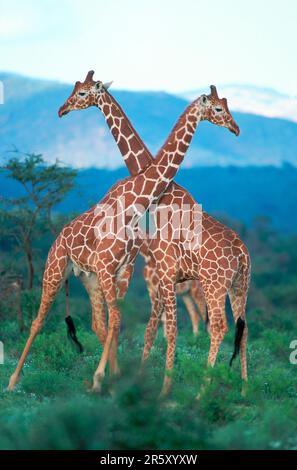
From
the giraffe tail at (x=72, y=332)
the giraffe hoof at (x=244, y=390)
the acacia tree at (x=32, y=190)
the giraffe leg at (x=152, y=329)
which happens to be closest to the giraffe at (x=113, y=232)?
the giraffe tail at (x=72, y=332)

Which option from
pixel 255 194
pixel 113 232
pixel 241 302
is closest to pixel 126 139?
pixel 113 232

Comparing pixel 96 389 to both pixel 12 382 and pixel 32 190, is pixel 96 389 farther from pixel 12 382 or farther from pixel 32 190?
pixel 32 190

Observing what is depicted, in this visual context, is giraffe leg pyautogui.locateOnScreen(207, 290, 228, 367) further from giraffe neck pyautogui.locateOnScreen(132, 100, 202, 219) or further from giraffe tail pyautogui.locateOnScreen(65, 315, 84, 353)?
giraffe tail pyautogui.locateOnScreen(65, 315, 84, 353)

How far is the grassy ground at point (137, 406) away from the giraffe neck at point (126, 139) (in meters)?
2.11

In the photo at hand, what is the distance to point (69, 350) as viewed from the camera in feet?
37.7

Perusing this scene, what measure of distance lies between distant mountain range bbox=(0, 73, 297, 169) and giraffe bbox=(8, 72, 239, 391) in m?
22.2

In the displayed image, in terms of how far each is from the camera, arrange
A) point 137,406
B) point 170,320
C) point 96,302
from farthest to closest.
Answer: point 96,302 < point 170,320 < point 137,406

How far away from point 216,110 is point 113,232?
1.67m

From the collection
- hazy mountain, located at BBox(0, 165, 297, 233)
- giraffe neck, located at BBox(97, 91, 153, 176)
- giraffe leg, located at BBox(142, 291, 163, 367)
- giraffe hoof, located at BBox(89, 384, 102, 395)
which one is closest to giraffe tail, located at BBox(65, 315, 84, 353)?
giraffe leg, located at BBox(142, 291, 163, 367)

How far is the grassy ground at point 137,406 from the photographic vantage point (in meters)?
6.82

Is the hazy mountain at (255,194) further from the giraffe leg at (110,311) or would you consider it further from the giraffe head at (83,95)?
the giraffe leg at (110,311)

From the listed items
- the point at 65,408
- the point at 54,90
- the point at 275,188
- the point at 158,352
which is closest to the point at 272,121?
the point at 275,188

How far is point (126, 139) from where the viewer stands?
9.94 m

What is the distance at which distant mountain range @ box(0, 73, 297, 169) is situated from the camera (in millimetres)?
36938
